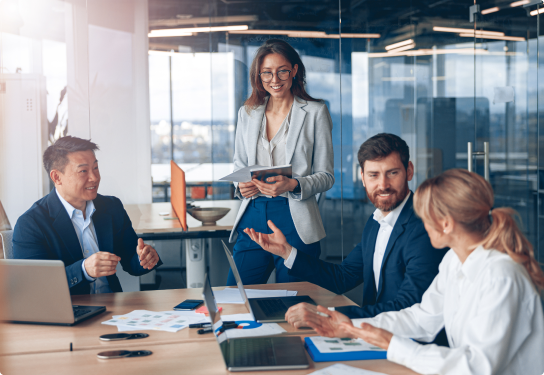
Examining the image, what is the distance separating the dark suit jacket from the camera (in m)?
2.03

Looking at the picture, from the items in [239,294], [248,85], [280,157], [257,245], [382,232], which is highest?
[248,85]

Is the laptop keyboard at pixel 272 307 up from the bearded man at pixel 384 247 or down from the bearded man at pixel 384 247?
down

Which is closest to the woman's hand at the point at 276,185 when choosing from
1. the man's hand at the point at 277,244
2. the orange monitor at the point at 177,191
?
the man's hand at the point at 277,244

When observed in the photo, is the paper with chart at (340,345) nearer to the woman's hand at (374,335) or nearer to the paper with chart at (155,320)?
the woman's hand at (374,335)

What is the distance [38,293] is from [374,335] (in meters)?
1.03

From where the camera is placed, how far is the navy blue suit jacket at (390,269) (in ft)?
5.35

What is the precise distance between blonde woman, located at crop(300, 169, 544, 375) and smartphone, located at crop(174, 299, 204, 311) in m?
A: 0.53

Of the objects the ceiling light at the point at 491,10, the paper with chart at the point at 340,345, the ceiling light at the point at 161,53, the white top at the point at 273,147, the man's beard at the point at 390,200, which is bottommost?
the paper with chart at the point at 340,345

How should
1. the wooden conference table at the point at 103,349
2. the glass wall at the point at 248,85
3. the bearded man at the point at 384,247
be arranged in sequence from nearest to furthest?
1. the wooden conference table at the point at 103,349
2. the bearded man at the point at 384,247
3. the glass wall at the point at 248,85

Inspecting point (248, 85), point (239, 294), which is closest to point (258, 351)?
point (239, 294)

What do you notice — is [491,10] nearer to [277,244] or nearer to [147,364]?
[277,244]

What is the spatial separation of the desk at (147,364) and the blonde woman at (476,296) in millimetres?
86

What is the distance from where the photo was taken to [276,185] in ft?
7.45

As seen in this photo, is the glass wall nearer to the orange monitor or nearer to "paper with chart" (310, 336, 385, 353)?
the orange monitor
